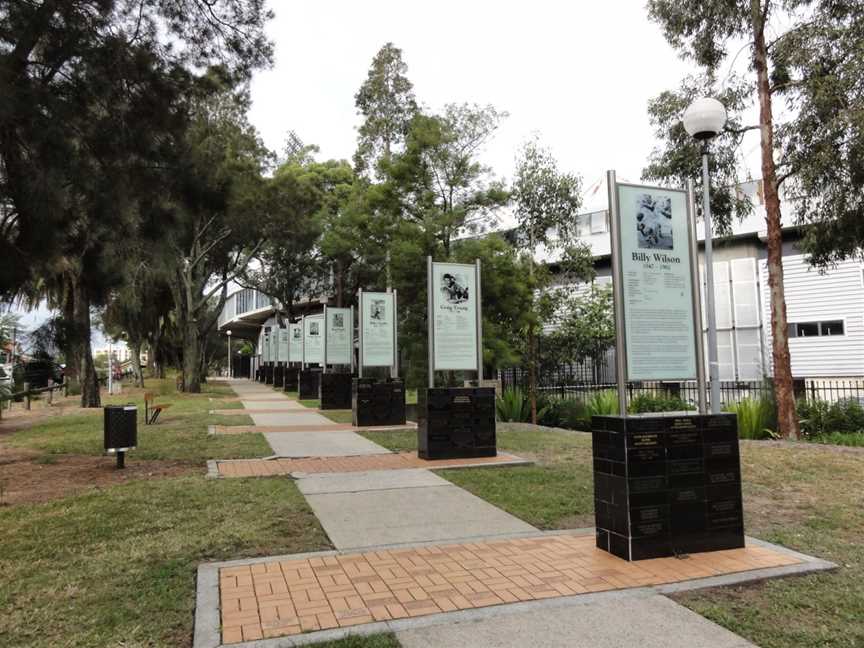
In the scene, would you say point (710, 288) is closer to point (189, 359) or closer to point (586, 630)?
point (586, 630)

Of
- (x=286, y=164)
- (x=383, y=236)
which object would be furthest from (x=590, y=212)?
(x=383, y=236)

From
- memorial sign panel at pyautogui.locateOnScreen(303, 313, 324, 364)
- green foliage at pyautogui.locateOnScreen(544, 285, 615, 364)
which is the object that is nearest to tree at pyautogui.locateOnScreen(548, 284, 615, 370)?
green foliage at pyautogui.locateOnScreen(544, 285, 615, 364)

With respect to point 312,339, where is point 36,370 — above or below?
below

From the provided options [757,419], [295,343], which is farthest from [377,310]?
[295,343]

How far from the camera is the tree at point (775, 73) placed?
1193cm

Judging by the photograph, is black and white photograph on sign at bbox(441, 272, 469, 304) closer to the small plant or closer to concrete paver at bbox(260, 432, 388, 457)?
concrete paver at bbox(260, 432, 388, 457)

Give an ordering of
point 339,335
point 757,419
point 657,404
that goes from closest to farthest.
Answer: point 757,419 < point 657,404 < point 339,335

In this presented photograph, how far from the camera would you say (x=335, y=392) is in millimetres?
20188

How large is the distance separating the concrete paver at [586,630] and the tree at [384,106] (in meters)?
27.3

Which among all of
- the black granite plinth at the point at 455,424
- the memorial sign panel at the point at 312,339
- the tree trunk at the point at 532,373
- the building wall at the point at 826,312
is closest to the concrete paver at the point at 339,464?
the black granite plinth at the point at 455,424

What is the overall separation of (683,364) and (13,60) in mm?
7103

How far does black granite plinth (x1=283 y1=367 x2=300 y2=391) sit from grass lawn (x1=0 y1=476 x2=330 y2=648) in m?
26.1

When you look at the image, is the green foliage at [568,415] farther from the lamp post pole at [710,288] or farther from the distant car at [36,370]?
the distant car at [36,370]

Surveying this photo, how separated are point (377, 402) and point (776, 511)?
9.54 metres
